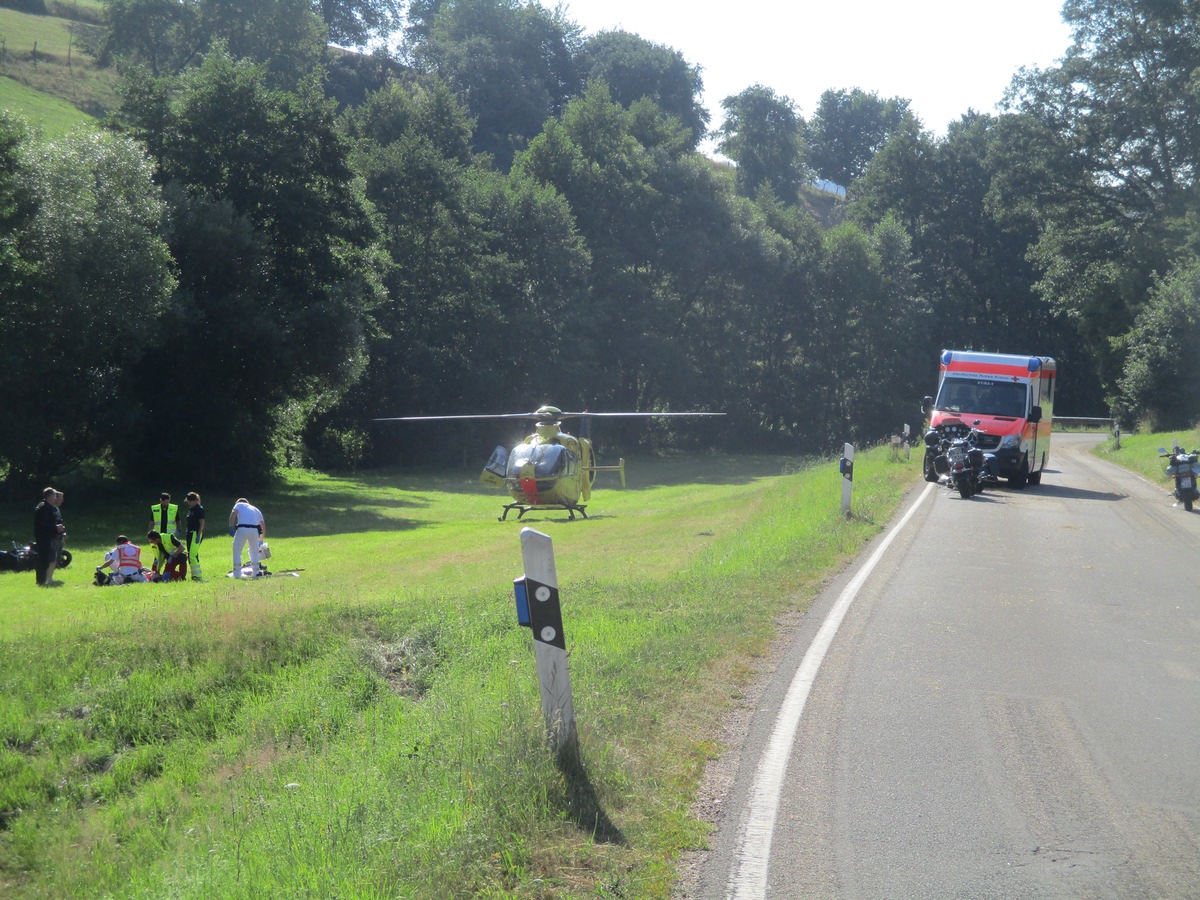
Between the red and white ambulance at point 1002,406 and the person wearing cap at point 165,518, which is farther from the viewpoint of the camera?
the red and white ambulance at point 1002,406

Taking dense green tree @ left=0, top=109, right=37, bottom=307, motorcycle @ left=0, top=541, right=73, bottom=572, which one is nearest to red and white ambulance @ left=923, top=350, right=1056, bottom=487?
motorcycle @ left=0, top=541, right=73, bottom=572

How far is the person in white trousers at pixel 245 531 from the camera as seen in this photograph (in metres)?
19.3

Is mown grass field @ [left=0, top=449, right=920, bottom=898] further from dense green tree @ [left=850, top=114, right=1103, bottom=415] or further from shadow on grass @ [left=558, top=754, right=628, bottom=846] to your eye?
dense green tree @ [left=850, top=114, right=1103, bottom=415]

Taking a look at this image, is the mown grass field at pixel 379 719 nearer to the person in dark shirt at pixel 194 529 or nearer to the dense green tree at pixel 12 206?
the person in dark shirt at pixel 194 529

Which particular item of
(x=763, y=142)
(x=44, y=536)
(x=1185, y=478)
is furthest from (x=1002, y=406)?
(x=763, y=142)

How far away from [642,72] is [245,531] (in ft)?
276

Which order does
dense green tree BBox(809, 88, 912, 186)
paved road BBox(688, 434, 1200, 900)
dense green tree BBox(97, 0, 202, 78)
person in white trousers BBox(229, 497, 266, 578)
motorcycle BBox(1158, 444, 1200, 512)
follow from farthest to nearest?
dense green tree BBox(809, 88, 912, 186)
dense green tree BBox(97, 0, 202, 78)
motorcycle BBox(1158, 444, 1200, 512)
person in white trousers BBox(229, 497, 266, 578)
paved road BBox(688, 434, 1200, 900)

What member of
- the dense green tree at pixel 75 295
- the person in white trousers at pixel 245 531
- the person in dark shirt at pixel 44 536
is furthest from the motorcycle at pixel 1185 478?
the dense green tree at pixel 75 295

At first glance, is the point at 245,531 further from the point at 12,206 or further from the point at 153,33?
the point at 153,33

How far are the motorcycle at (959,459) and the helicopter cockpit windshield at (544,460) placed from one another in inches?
343

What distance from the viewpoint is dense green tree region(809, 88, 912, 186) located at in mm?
116750

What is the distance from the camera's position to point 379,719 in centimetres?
909

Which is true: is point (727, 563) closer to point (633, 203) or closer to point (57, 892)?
point (57, 892)

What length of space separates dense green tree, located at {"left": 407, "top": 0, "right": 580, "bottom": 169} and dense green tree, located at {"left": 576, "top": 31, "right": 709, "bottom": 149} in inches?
101
